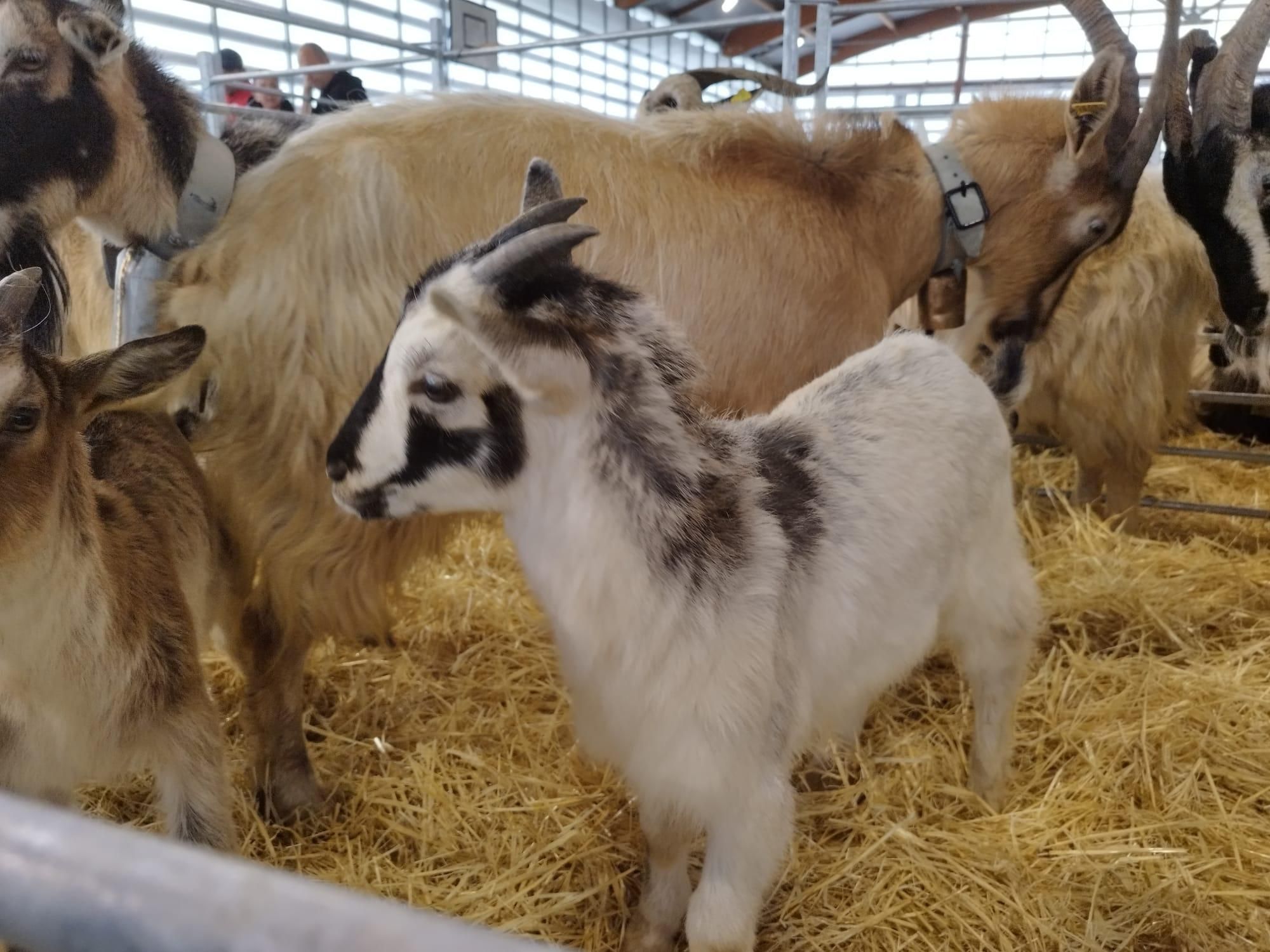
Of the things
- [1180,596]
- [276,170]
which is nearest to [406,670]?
[276,170]

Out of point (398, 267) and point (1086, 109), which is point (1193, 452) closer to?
point (1086, 109)

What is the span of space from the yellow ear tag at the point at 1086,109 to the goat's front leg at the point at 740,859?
88.2 inches

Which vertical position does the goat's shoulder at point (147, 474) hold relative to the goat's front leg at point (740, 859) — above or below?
above

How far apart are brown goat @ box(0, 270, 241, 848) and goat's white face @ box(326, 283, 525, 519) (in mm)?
440

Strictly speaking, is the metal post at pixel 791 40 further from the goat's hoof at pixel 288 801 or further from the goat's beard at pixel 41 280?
the goat's hoof at pixel 288 801

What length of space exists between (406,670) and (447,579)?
0.72 metres

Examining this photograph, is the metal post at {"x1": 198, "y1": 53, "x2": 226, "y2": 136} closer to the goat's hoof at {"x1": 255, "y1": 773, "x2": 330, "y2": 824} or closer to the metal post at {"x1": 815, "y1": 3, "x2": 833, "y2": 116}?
the metal post at {"x1": 815, "y1": 3, "x2": 833, "y2": 116}

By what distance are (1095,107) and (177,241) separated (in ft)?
8.57

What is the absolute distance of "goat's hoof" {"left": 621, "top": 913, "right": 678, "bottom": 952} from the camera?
198 centimetres

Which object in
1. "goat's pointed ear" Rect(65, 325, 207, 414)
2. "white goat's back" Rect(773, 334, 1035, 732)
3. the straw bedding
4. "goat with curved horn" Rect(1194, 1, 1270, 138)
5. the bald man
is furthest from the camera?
the bald man

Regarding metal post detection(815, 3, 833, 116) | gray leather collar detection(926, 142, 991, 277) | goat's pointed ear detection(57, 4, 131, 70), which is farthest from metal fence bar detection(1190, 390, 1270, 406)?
goat's pointed ear detection(57, 4, 131, 70)

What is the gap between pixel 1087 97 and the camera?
9.30 feet

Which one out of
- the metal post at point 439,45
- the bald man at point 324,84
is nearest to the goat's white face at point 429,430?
the bald man at point 324,84

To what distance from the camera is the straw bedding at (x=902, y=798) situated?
80.4 inches
